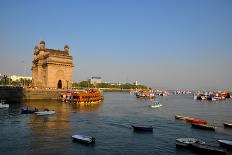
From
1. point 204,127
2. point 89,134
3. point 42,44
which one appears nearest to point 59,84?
point 42,44

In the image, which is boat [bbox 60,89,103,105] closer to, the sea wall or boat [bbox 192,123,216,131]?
the sea wall

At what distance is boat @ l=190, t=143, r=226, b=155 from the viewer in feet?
109

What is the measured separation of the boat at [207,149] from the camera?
109 feet

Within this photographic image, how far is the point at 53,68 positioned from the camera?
387 ft

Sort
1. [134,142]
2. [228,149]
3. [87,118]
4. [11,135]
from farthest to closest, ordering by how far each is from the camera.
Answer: [87,118]
[11,135]
[134,142]
[228,149]

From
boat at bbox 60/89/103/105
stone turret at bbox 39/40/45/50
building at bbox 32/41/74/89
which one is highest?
stone turret at bbox 39/40/45/50

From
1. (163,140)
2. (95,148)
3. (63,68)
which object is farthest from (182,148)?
(63,68)

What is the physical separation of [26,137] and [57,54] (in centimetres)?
8061

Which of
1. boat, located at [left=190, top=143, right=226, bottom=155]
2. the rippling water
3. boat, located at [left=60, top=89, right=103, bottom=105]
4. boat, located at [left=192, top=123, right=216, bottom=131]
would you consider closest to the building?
boat, located at [left=60, top=89, right=103, bottom=105]

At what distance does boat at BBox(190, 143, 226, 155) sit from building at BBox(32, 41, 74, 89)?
8893 centimetres

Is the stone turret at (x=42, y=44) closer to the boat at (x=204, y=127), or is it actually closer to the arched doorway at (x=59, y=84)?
the arched doorway at (x=59, y=84)

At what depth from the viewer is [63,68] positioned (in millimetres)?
120938

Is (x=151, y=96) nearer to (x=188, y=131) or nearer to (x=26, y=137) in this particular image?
(x=188, y=131)

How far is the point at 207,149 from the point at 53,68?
91.3 m
